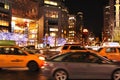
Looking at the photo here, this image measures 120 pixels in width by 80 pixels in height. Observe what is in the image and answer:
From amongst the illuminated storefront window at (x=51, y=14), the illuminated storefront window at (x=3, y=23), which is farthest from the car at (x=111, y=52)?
the illuminated storefront window at (x=51, y=14)

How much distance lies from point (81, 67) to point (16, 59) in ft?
22.7

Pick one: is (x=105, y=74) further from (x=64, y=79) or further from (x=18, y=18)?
(x=18, y=18)

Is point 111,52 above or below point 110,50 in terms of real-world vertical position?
below

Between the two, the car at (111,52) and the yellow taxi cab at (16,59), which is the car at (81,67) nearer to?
the yellow taxi cab at (16,59)

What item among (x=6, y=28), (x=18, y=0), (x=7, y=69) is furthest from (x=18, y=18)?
(x=7, y=69)

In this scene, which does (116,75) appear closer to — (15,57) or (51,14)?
(15,57)

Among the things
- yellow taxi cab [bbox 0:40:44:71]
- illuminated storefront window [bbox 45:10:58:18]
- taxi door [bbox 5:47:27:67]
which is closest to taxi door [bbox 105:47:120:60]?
yellow taxi cab [bbox 0:40:44:71]

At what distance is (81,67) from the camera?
16094mm

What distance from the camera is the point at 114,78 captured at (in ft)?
52.8

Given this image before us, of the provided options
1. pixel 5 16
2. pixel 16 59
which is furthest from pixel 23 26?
pixel 16 59

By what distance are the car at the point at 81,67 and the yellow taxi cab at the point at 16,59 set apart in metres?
5.89

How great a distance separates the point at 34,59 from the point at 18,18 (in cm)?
11749

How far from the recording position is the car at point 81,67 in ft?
52.6

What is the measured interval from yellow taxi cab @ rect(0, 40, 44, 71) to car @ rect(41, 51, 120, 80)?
5.89 metres
